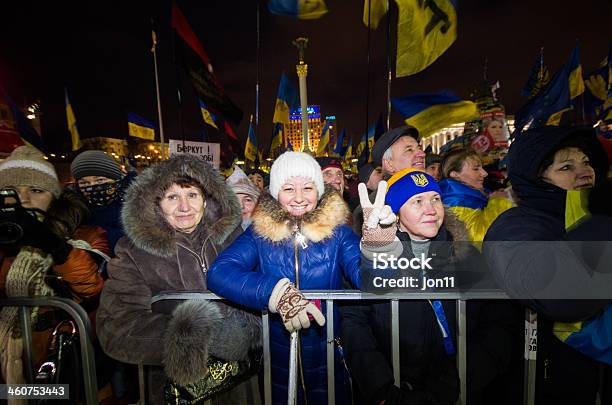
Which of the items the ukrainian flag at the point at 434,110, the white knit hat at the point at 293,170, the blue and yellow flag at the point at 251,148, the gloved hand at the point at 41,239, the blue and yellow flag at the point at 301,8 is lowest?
the gloved hand at the point at 41,239

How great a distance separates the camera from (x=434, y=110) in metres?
4.61

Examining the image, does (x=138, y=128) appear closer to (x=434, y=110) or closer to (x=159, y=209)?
(x=159, y=209)

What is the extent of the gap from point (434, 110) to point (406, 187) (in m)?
3.11

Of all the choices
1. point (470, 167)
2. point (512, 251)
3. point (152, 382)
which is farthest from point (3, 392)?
point (470, 167)

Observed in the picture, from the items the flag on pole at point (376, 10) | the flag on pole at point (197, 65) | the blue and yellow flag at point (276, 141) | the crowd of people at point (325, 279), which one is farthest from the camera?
the blue and yellow flag at point (276, 141)

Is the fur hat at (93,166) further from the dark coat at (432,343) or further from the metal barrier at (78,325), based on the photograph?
the dark coat at (432,343)

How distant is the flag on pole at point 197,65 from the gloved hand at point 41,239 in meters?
5.08

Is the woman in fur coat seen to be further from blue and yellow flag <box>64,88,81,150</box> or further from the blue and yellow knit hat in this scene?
blue and yellow flag <box>64,88,81,150</box>

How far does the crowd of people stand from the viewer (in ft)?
5.35

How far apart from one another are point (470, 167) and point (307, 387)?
9.86ft

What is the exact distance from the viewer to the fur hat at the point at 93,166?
3.78 metres

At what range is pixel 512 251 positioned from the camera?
1599 mm

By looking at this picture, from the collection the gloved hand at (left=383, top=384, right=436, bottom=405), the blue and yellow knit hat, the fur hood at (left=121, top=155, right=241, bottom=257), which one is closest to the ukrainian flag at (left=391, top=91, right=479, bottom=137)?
the blue and yellow knit hat

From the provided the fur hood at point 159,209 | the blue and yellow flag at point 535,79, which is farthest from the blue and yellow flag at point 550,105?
the fur hood at point 159,209
